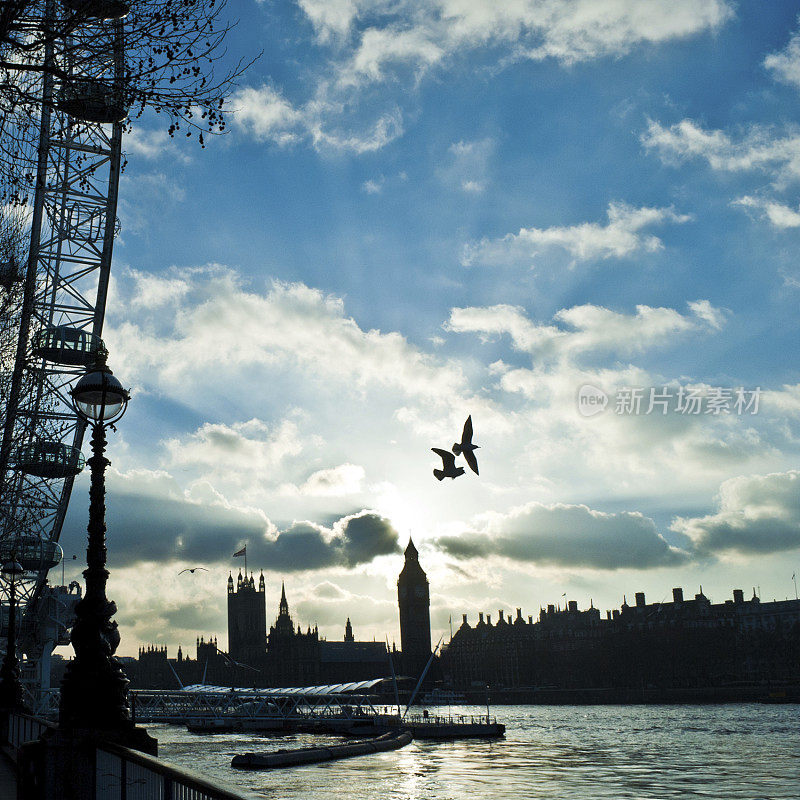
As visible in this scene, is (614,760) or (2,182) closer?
(2,182)

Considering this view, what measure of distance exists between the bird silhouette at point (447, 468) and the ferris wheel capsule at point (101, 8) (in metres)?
21.8

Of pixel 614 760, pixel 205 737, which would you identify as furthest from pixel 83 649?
pixel 205 737

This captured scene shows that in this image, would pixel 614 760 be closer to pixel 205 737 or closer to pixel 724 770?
pixel 724 770

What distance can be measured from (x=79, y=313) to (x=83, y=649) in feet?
149

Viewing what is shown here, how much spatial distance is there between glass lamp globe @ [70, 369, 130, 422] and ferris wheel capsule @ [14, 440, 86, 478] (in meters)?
41.9

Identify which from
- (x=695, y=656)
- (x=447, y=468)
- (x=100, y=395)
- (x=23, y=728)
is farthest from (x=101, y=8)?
(x=695, y=656)

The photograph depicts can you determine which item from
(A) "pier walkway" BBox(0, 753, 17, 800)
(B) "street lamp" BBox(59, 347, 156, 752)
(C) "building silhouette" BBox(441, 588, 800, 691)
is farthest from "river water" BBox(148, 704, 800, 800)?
(C) "building silhouette" BBox(441, 588, 800, 691)

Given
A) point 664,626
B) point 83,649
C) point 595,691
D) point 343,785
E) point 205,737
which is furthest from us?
point 664,626

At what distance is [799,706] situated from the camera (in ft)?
398

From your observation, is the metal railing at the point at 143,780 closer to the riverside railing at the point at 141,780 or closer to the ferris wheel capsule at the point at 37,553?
the riverside railing at the point at 141,780

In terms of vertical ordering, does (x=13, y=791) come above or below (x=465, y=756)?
above

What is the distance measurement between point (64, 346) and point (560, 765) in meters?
40.5

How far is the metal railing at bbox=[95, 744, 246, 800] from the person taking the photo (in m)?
7.04

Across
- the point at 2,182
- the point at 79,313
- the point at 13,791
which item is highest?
the point at 79,313
